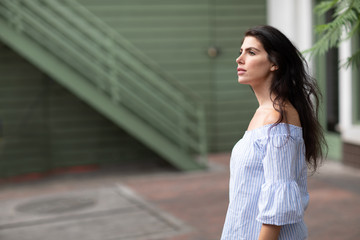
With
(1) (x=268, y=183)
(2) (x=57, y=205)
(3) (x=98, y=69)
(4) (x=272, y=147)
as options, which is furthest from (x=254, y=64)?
(3) (x=98, y=69)

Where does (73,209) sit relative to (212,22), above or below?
below

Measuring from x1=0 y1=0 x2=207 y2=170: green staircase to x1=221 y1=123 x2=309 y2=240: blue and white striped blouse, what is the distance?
5.63 m

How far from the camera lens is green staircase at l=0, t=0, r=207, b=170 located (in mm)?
7141

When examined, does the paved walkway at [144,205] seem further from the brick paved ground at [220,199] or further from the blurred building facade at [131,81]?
the blurred building facade at [131,81]

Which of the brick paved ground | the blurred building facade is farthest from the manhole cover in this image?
the blurred building facade

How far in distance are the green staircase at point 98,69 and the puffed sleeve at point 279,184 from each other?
5.78 m

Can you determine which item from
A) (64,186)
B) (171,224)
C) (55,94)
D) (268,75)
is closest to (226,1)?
(55,94)

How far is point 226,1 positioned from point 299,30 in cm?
156

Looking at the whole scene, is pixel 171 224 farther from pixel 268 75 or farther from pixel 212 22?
pixel 212 22

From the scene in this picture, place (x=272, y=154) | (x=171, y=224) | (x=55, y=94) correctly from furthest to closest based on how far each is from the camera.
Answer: (x=55, y=94) → (x=171, y=224) → (x=272, y=154)

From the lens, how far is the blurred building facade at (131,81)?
7449 millimetres

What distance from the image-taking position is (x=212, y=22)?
9.12m

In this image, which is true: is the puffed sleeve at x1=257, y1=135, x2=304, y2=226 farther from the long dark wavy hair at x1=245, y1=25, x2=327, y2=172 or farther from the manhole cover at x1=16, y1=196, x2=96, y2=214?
the manhole cover at x1=16, y1=196, x2=96, y2=214

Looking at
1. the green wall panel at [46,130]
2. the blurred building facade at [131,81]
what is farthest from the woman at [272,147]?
the green wall panel at [46,130]
